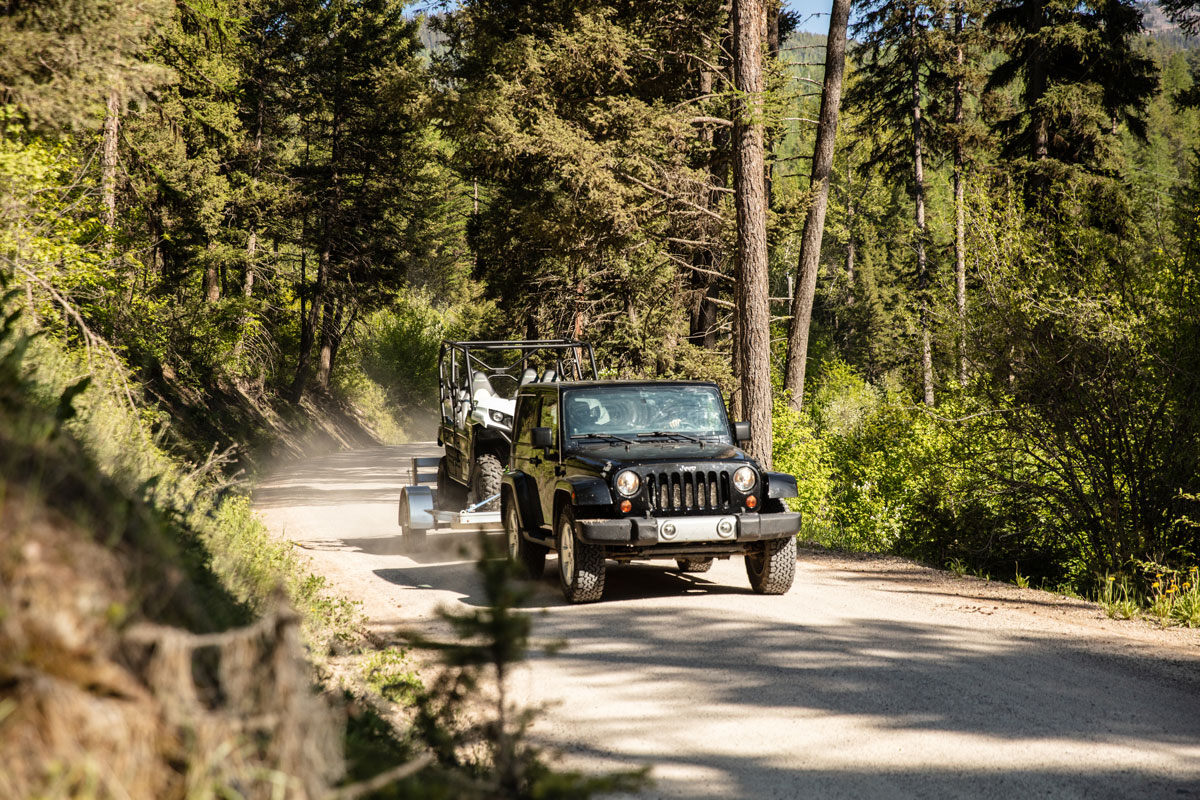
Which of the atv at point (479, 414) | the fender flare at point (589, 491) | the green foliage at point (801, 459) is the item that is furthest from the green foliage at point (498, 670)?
the green foliage at point (801, 459)

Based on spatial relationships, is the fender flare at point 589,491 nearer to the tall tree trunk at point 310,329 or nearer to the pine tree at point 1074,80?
the pine tree at point 1074,80

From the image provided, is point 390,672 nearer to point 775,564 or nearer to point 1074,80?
point 775,564

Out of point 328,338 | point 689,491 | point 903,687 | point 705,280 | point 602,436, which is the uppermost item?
point 328,338

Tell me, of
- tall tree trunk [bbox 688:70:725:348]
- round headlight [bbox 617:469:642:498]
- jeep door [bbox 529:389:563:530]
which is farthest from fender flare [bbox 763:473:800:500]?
tall tree trunk [bbox 688:70:725:348]

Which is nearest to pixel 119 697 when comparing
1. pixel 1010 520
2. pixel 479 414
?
pixel 479 414

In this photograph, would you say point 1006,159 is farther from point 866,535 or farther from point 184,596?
point 184,596

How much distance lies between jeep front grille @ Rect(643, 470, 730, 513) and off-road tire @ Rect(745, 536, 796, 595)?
68cm

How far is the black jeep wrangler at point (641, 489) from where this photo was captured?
27.7 feet

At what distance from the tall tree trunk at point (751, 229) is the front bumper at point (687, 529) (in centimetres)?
655

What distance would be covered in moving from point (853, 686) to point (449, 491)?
360 inches

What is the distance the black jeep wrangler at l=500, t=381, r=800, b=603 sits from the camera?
843 centimetres

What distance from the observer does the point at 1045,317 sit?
1111cm

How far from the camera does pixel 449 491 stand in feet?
47.0

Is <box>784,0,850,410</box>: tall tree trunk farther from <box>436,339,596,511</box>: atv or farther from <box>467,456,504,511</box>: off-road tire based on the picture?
<box>467,456,504,511</box>: off-road tire
